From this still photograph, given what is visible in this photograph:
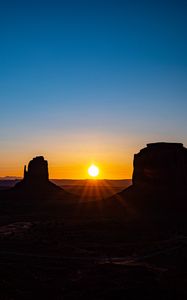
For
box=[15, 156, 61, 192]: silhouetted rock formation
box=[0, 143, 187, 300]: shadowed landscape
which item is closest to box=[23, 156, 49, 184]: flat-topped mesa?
box=[15, 156, 61, 192]: silhouetted rock formation

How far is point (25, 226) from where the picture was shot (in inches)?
2864

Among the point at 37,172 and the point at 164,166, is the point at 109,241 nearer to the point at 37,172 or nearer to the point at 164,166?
the point at 164,166

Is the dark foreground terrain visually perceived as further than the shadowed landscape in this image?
No

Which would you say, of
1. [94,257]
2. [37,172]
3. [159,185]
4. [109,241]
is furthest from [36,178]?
[94,257]

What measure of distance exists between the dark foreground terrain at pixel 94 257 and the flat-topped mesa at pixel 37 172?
48.0 metres

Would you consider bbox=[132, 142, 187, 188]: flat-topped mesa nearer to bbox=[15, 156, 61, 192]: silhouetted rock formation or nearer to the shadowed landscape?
the shadowed landscape

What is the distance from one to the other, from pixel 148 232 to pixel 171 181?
2178 cm

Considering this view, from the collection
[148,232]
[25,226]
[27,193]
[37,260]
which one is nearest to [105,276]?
[37,260]

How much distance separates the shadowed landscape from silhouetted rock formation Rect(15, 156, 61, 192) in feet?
30.1

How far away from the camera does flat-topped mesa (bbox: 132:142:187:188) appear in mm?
84500

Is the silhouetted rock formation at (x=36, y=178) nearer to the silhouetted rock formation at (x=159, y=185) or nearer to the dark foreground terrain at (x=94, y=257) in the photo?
the dark foreground terrain at (x=94, y=257)

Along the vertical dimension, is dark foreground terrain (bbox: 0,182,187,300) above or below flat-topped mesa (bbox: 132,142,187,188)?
below

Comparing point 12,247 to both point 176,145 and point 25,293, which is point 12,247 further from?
point 176,145

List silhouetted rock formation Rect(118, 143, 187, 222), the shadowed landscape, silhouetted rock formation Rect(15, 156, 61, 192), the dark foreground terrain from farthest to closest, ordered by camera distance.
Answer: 1. silhouetted rock formation Rect(15, 156, 61, 192)
2. silhouetted rock formation Rect(118, 143, 187, 222)
3. the shadowed landscape
4. the dark foreground terrain
